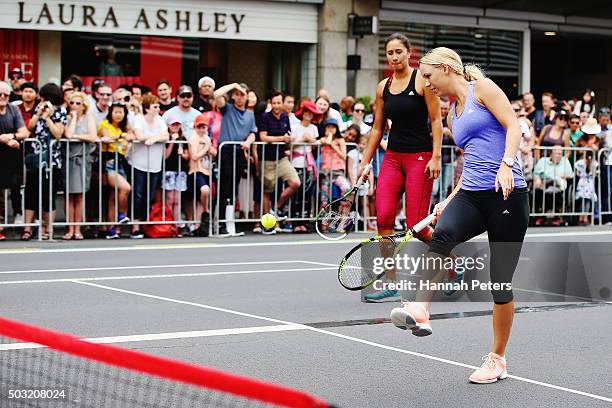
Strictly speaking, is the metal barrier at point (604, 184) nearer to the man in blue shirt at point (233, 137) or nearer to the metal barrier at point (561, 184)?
the metal barrier at point (561, 184)

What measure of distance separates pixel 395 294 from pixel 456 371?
2925mm

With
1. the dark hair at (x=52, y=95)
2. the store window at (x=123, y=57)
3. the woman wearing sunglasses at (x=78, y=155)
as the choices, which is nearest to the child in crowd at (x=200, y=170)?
the woman wearing sunglasses at (x=78, y=155)

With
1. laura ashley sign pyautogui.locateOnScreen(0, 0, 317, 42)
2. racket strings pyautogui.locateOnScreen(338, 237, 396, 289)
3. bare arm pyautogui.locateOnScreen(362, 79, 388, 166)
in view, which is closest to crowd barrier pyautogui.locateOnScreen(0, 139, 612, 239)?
laura ashley sign pyautogui.locateOnScreen(0, 0, 317, 42)

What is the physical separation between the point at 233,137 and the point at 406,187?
6719 millimetres

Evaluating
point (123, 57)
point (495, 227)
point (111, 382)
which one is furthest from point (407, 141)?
point (123, 57)

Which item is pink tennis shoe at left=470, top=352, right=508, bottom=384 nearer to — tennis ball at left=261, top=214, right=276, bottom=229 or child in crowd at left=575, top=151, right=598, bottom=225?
tennis ball at left=261, top=214, right=276, bottom=229

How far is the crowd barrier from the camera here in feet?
47.5

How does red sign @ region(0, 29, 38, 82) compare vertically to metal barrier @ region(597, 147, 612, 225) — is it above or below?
above

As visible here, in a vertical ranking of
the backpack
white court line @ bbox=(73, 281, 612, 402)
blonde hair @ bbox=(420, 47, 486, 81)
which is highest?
blonde hair @ bbox=(420, 47, 486, 81)

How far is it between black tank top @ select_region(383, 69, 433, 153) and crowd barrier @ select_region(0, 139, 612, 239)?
6.44 meters

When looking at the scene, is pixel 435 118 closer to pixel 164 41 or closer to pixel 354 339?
pixel 354 339

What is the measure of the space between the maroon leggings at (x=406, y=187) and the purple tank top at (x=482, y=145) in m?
2.40

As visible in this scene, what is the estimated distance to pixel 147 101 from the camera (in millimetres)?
15125

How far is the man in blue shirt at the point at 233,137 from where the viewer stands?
15.5 meters
